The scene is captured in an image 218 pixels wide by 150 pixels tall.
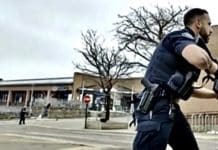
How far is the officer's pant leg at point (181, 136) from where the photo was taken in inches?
137

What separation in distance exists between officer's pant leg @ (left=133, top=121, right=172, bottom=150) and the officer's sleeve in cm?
54

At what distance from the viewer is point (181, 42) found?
10.3ft

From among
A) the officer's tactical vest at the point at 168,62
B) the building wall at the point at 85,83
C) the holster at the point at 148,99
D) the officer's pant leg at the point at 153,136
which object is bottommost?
the officer's pant leg at the point at 153,136

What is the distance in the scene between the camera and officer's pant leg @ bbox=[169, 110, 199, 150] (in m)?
3.47

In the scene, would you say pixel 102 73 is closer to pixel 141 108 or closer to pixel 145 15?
pixel 145 15

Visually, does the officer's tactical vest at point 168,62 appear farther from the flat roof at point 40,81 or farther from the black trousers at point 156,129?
the flat roof at point 40,81

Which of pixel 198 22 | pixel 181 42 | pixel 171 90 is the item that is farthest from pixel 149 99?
pixel 198 22

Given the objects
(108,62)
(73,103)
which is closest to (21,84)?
(73,103)

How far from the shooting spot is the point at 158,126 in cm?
318

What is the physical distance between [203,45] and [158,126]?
664 millimetres

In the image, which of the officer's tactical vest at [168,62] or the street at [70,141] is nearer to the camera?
the officer's tactical vest at [168,62]

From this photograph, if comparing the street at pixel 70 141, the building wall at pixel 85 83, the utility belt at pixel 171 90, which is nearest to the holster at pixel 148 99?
the utility belt at pixel 171 90

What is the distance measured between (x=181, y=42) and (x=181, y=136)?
32.3 inches

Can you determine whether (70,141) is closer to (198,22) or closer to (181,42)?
(198,22)
